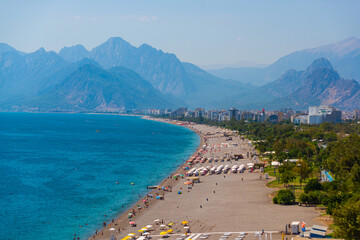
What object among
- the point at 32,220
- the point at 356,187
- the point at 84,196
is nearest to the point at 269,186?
the point at 356,187

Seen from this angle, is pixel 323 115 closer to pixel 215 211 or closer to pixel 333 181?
pixel 333 181

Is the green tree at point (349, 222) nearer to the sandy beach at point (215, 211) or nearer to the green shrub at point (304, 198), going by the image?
the sandy beach at point (215, 211)

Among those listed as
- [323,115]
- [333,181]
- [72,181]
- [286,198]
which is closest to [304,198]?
[286,198]

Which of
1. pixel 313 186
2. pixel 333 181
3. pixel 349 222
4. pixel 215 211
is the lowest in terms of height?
pixel 215 211

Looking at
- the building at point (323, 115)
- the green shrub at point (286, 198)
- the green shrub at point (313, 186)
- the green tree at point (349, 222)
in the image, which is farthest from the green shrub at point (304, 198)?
the building at point (323, 115)

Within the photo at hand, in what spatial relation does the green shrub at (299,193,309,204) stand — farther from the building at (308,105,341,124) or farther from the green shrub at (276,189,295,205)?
the building at (308,105,341,124)

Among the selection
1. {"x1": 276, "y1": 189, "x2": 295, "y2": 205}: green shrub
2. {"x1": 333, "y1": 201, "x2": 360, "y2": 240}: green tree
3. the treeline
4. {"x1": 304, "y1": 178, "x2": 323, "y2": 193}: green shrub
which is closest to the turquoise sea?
{"x1": 276, "y1": 189, "x2": 295, "y2": 205}: green shrub

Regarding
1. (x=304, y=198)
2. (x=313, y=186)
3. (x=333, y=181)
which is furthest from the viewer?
(x=333, y=181)
